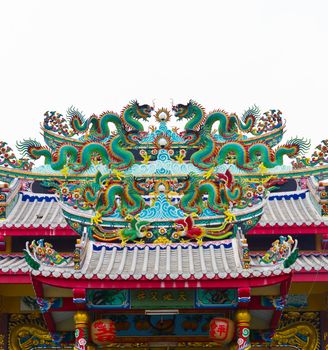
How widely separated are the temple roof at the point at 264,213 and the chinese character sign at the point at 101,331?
11.7ft

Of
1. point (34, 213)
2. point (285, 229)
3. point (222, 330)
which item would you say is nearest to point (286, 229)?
point (285, 229)

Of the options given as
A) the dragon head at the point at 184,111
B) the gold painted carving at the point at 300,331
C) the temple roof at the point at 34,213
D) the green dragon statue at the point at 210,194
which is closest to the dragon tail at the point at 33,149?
the temple roof at the point at 34,213

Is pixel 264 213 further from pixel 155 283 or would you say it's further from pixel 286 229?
pixel 155 283

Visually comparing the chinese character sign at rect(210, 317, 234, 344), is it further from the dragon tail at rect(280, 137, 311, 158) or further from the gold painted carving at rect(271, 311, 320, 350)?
the dragon tail at rect(280, 137, 311, 158)

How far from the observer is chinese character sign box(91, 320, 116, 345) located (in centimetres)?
1259

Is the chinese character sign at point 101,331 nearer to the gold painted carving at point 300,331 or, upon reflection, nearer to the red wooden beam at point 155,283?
the red wooden beam at point 155,283

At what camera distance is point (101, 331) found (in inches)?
496

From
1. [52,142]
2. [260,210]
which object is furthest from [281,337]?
[52,142]

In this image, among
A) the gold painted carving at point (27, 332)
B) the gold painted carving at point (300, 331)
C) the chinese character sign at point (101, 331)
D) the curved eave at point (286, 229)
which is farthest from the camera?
the curved eave at point (286, 229)

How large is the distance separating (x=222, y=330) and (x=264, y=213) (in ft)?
14.4

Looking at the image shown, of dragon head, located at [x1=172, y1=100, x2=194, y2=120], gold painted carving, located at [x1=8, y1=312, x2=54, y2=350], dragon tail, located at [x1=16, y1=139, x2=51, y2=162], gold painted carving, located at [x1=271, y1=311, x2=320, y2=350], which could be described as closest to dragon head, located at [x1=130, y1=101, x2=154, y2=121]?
dragon head, located at [x1=172, y1=100, x2=194, y2=120]

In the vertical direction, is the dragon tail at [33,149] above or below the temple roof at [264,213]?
above

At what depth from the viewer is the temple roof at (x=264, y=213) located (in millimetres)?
15805

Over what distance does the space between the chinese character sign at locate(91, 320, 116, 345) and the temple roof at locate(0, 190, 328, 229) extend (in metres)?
3.56
